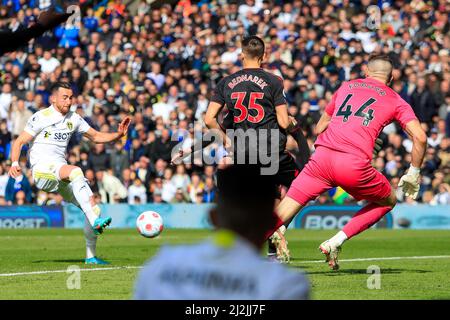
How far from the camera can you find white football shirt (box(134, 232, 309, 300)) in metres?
4.76

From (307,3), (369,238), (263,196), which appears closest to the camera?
(263,196)

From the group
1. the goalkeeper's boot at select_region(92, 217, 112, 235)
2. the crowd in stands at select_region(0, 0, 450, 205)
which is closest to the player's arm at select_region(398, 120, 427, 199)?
the goalkeeper's boot at select_region(92, 217, 112, 235)

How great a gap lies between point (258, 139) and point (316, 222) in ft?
47.0

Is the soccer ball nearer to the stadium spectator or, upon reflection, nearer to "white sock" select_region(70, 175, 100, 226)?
"white sock" select_region(70, 175, 100, 226)

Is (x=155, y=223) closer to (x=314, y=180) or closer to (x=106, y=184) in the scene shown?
(x=314, y=180)

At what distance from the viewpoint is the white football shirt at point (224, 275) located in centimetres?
476

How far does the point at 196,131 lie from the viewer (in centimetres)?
2741

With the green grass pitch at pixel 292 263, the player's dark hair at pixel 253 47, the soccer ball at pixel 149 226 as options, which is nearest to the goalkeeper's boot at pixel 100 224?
the green grass pitch at pixel 292 263

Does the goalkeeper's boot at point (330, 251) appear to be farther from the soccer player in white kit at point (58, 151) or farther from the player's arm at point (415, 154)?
the soccer player in white kit at point (58, 151)

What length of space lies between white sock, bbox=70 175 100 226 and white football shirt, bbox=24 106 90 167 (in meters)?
0.67

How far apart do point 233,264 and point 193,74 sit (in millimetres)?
25736

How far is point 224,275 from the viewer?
477 cm
